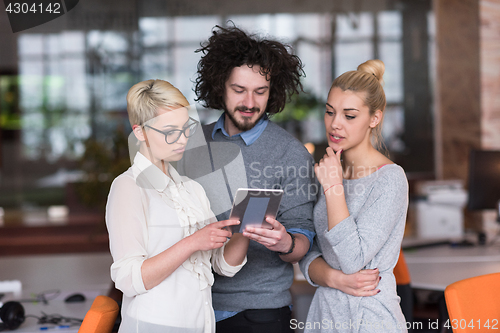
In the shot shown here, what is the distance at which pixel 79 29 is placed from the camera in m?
7.38

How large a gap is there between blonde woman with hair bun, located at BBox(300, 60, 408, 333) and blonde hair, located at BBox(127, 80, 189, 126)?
0.55 meters

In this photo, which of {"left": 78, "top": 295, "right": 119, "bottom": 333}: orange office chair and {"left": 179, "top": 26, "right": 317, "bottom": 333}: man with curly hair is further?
{"left": 179, "top": 26, "right": 317, "bottom": 333}: man with curly hair

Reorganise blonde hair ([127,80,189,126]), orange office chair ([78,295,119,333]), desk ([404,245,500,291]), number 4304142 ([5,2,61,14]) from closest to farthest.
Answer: blonde hair ([127,80,189,126]) → orange office chair ([78,295,119,333]) → number 4304142 ([5,2,61,14]) → desk ([404,245,500,291])

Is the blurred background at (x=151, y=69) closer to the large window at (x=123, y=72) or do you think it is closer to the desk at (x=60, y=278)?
the large window at (x=123, y=72)

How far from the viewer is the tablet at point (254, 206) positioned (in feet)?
4.32

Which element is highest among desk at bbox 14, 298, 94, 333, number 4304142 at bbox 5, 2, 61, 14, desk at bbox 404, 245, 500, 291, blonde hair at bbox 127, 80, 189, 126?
number 4304142 at bbox 5, 2, 61, 14

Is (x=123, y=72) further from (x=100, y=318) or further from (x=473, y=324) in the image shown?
(x=473, y=324)

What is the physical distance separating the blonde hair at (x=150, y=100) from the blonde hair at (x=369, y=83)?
0.60 metres

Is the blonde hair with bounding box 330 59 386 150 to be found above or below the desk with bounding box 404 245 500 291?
above

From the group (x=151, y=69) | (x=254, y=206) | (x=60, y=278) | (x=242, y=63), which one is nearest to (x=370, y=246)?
(x=254, y=206)

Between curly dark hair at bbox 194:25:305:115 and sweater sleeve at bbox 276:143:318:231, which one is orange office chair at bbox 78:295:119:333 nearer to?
sweater sleeve at bbox 276:143:318:231

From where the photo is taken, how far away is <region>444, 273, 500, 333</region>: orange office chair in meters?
1.65

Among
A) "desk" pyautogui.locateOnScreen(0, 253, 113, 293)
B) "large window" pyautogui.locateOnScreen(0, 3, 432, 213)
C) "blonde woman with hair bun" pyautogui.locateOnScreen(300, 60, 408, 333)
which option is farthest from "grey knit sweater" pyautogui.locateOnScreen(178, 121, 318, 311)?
"large window" pyautogui.locateOnScreen(0, 3, 432, 213)

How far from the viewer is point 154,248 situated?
4.55 feet
